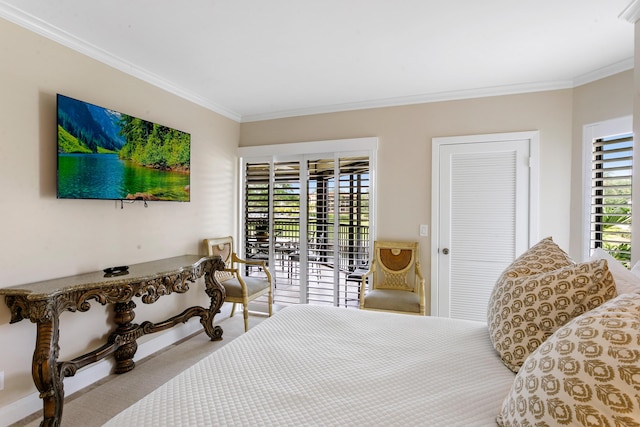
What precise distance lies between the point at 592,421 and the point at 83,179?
2.86 metres

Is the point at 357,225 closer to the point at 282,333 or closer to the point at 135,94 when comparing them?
the point at 282,333

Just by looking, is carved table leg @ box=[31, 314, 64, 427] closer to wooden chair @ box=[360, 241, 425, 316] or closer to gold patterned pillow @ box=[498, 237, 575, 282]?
wooden chair @ box=[360, 241, 425, 316]

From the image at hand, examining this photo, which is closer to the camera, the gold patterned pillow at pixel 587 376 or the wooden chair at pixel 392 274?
the gold patterned pillow at pixel 587 376

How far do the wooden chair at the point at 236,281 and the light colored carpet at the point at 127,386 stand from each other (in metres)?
0.43

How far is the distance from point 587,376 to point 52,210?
2.88 meters

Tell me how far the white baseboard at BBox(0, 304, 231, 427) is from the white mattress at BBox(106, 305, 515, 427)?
168 cm

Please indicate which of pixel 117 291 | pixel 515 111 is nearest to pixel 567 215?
pixel 515 111

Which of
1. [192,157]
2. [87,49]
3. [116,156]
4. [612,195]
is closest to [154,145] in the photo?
[116,156]

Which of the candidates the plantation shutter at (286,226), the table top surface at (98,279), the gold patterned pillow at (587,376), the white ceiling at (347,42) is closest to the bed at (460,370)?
the gold patterned pillow at (587,376)

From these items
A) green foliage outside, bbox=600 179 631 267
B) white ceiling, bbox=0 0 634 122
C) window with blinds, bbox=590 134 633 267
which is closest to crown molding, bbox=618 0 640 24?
white ceiling, bbox=0 0 634 122

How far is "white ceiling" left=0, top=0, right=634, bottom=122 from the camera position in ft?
6.27

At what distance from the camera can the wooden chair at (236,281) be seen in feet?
10.7

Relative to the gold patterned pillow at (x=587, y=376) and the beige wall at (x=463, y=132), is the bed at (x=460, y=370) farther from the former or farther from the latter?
the beige wall at (x=463, y=132)

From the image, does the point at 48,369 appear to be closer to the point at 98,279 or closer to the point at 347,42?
the point at 98,279
